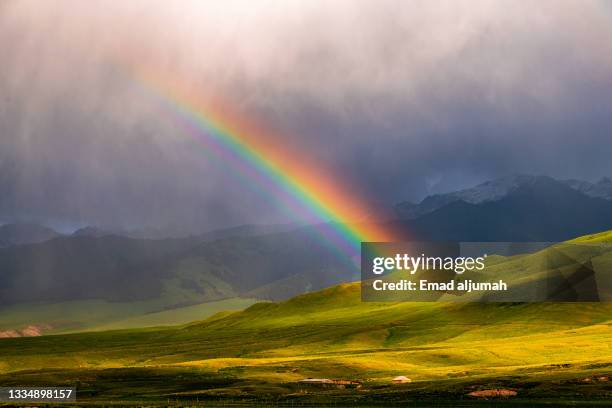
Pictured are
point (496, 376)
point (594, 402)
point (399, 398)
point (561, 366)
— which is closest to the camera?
point (594, 402)

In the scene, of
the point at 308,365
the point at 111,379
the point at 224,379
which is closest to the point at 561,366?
the point at 308,365

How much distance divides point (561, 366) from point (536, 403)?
44.0 metres

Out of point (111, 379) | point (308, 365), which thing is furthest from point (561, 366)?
point (111, 379)

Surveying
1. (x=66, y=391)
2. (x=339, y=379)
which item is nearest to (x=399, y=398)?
(x=339, y=379)

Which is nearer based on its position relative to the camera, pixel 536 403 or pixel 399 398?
pixel 536 403

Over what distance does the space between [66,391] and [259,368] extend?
4370 centimetres

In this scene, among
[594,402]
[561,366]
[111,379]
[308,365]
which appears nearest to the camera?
[594,402]

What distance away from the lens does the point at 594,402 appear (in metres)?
89.3

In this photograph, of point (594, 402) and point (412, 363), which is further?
point (412, 363)

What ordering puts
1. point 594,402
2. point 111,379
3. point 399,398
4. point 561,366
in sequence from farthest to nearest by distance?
1. point 111,379
2. point 561,366
3. point 399,398
4. point 594,402

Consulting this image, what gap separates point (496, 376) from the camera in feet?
395

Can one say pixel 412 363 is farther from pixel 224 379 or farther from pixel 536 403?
pixel 536 403

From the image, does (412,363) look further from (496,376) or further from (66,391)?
(66,391)

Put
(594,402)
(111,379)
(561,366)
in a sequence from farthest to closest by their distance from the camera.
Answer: (111,379) < (561,366) < (594,402)
